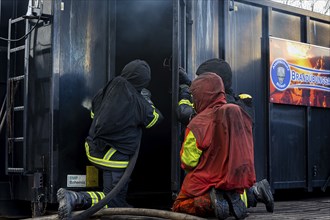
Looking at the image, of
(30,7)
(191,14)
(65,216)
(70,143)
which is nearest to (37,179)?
(70,143)

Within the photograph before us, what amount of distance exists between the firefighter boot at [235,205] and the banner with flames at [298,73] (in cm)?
234

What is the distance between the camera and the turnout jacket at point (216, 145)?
13.6ft

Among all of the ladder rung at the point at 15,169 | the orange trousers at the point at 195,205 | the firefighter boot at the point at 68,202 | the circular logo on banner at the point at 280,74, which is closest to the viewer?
the orange trousers at the point at 195,205

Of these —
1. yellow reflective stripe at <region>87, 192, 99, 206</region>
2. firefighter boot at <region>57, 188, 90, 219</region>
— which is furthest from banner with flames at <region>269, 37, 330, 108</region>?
firefighter boot at <region>57, 188, 90, 219</region>

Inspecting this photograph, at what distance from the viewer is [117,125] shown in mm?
4973

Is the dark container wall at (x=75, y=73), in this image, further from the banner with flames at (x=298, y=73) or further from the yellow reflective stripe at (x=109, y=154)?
the banner with flames at (x=298, y=73)

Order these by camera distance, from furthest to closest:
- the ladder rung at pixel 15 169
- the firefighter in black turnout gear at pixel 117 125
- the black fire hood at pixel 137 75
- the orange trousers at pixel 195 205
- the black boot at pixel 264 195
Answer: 1. the ladder rung at pixel 15 169
2. the black fire hood at pixel 137 75
3. the firefighter in black turnout gear at pixel 117 125
4. the black boot at pixel 264 195
5. the orange trousers at pixel 195 205

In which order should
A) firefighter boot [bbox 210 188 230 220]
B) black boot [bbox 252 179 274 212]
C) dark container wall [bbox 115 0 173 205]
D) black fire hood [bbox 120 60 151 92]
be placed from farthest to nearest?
dark container wall [bbox 115 0 173 205] → black fire hood [bbox 120 60 151 92] → black boot [bbox 252 179 274 212] → firefighter boot [bbox 210 188 230 220]

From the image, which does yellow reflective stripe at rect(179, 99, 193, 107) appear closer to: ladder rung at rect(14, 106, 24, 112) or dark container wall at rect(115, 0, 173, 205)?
dark container wall at rect(115, 0, 173, 205)

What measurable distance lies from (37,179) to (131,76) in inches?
48.3

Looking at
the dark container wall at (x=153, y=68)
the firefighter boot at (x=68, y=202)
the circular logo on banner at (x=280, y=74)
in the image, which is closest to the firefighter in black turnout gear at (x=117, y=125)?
the firefighter boot at (x=68, y=202)

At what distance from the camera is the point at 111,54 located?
5.71 meters

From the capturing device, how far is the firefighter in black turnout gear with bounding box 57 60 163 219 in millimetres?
4984

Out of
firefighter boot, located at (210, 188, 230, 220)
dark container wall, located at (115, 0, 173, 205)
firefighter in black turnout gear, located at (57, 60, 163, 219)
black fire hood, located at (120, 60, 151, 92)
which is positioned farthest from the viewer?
dark container wall, located at (115, 0, 173, 205)
